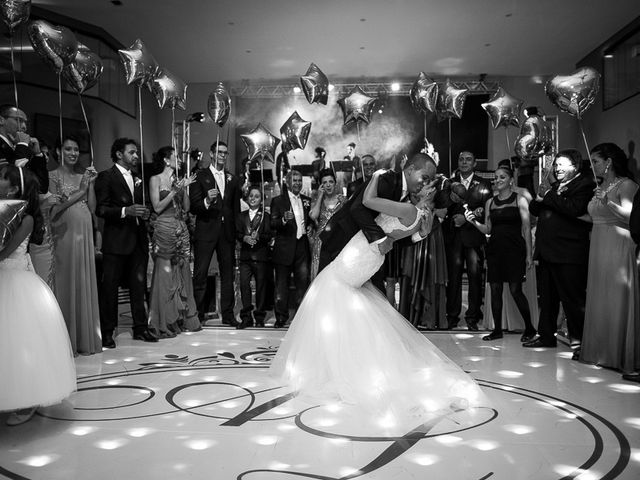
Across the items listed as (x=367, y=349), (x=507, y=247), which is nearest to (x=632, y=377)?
(x=507, y=247)

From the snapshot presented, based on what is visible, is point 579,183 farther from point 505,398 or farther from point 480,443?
point 480,443

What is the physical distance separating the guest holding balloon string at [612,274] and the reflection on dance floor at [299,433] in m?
0.26

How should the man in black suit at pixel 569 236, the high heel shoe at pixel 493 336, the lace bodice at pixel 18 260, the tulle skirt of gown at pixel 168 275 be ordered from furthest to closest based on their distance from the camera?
1. the tulle skirt of gown at pixel 168 275
2. the high heel shoe at pixel 493 336
3. the man in black suit at pixel 569 236
4. the lace bodice at pixel 18 260

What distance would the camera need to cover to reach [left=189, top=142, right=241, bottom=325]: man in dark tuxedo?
5.94 metres

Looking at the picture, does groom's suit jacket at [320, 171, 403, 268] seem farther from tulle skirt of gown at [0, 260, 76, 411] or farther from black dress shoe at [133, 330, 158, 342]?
black dress shoe at [133, 330, 158, 342]

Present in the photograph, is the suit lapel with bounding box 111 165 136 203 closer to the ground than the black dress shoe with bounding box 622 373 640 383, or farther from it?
farther from it

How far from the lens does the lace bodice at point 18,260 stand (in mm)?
2865

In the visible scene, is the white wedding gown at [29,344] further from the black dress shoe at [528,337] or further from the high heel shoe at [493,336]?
the black dress shoe at [528,337]

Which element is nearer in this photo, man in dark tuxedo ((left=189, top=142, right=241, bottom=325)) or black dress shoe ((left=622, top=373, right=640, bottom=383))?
black dress shoe ((left=622, top=373, right=640, bottom=383))

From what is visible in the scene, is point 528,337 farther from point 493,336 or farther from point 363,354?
point 363,354

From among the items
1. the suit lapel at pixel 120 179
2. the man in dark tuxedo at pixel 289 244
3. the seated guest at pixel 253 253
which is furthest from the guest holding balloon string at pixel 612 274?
the suit lapel at pixel 120 179

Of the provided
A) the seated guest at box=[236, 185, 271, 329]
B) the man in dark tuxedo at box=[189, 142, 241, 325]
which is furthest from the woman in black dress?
the man in dark tuxedo at box=[189, 142, 241, 325]

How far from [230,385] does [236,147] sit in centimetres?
1119

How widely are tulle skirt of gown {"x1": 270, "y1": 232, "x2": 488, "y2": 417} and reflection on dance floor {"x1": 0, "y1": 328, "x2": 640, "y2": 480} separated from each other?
0.35 ft
